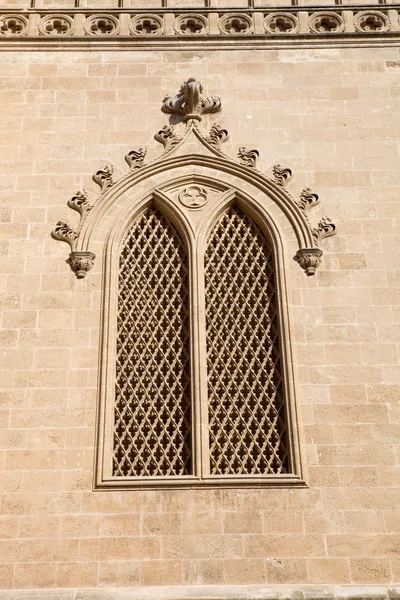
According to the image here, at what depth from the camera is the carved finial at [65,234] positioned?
514 inches

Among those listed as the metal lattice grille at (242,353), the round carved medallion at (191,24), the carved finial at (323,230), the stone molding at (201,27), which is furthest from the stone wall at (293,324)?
the round carved medallion at (191,24)

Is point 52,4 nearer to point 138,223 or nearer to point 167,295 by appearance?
point 138,223

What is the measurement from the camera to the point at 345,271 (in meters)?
12.9

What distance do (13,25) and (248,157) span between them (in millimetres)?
4431

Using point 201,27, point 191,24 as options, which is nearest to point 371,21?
point 201,27

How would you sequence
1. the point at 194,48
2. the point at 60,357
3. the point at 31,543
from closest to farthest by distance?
the point at 31,543, the point at 60,357, the point at 194,48

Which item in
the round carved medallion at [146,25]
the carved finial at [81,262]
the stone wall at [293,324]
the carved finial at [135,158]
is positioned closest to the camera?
the stone wall at [293,324]

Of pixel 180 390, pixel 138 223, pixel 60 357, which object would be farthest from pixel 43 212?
pixel 180 390

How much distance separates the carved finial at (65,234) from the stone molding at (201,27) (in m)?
3.27

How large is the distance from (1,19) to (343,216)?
20.3 ft

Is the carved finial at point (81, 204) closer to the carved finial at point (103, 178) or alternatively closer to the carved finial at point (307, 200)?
the carved finial at point (103, 178)

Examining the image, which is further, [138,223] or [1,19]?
[1,19]

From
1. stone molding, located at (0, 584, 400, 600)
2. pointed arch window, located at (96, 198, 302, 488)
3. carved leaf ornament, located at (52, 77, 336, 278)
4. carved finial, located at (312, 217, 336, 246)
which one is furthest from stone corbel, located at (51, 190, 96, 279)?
stone molding, located at (0, 584, 400, 600)

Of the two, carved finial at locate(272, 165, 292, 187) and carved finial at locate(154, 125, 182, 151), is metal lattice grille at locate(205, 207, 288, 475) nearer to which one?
carved finial at locate(272, 165, 292, 187)
